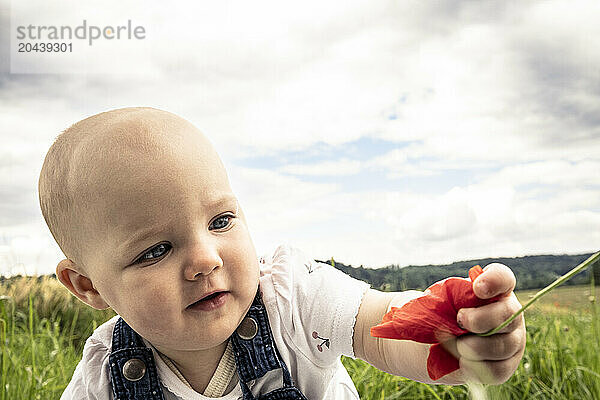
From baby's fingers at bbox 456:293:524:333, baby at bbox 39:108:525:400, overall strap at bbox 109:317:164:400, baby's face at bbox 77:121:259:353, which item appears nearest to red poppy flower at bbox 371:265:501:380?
baby's fingers at bbox 456:293:524:333

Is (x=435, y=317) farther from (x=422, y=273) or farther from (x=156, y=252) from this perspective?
(x=422, y=273)

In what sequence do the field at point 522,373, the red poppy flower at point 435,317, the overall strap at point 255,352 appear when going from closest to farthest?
the red poppy flower at point 435,317 < the overall strap at point 255,352 < the field at point 522,373

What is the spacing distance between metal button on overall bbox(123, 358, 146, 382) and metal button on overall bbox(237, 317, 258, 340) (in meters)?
0.17

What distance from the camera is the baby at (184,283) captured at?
32.8 inches

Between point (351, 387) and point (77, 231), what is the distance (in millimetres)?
526

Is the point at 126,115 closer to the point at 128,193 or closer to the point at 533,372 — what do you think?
the point at 128,193

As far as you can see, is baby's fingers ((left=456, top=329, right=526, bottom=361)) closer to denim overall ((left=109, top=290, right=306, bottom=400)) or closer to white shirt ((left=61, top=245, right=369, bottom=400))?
white shirt ((left=61, top=245, right=369, bottom=400))

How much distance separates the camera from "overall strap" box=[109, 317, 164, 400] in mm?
992

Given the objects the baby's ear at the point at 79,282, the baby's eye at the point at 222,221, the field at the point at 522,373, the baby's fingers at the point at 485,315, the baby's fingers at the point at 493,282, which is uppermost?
the baby's fingers at the point at 493,282

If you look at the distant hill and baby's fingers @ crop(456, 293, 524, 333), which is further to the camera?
the distant hill

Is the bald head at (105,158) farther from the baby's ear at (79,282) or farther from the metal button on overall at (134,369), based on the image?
the metal button on overall at (134,369)

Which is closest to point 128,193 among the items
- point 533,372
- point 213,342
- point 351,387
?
point 213,342

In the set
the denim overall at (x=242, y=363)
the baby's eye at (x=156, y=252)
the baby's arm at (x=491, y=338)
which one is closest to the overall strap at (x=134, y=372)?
the denim overall at (x=242, y=363)

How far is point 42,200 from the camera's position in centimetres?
98
